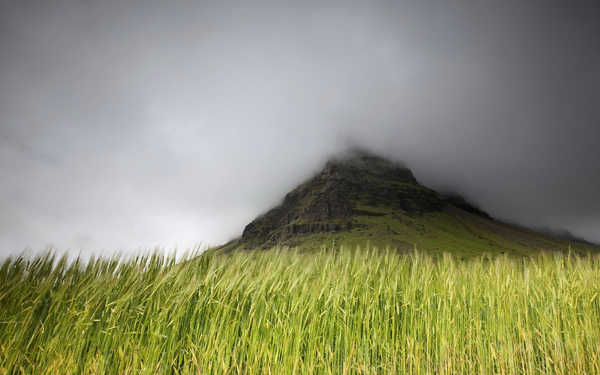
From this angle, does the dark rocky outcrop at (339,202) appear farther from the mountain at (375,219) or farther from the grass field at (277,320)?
the grass field at (277,320)

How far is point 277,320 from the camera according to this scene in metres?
2.14

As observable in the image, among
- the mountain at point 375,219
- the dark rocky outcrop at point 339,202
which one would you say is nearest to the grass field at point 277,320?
the mountain at point 375,219

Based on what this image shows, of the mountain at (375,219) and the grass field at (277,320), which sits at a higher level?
the mountain at (375,219)

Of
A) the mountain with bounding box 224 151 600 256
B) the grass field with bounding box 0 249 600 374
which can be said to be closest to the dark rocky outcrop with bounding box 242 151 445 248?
the mountain with bounding box 224 151 600 256

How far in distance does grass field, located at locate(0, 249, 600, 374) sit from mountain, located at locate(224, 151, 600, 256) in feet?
360

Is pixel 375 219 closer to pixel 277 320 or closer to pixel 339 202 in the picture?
pixel 339 202

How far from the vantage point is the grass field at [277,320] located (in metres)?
1.96

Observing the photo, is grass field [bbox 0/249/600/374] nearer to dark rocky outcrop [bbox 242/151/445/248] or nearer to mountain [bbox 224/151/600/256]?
mountain [bbox 224/151/600/256]

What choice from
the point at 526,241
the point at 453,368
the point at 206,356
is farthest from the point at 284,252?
the point at 526,241

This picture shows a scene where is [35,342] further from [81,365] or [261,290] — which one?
[261,290]

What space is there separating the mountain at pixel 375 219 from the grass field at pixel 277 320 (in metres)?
110

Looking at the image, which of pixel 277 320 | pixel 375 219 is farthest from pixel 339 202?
pixel 277 320

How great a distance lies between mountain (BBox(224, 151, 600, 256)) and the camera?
410ft

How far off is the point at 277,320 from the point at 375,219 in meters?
144
